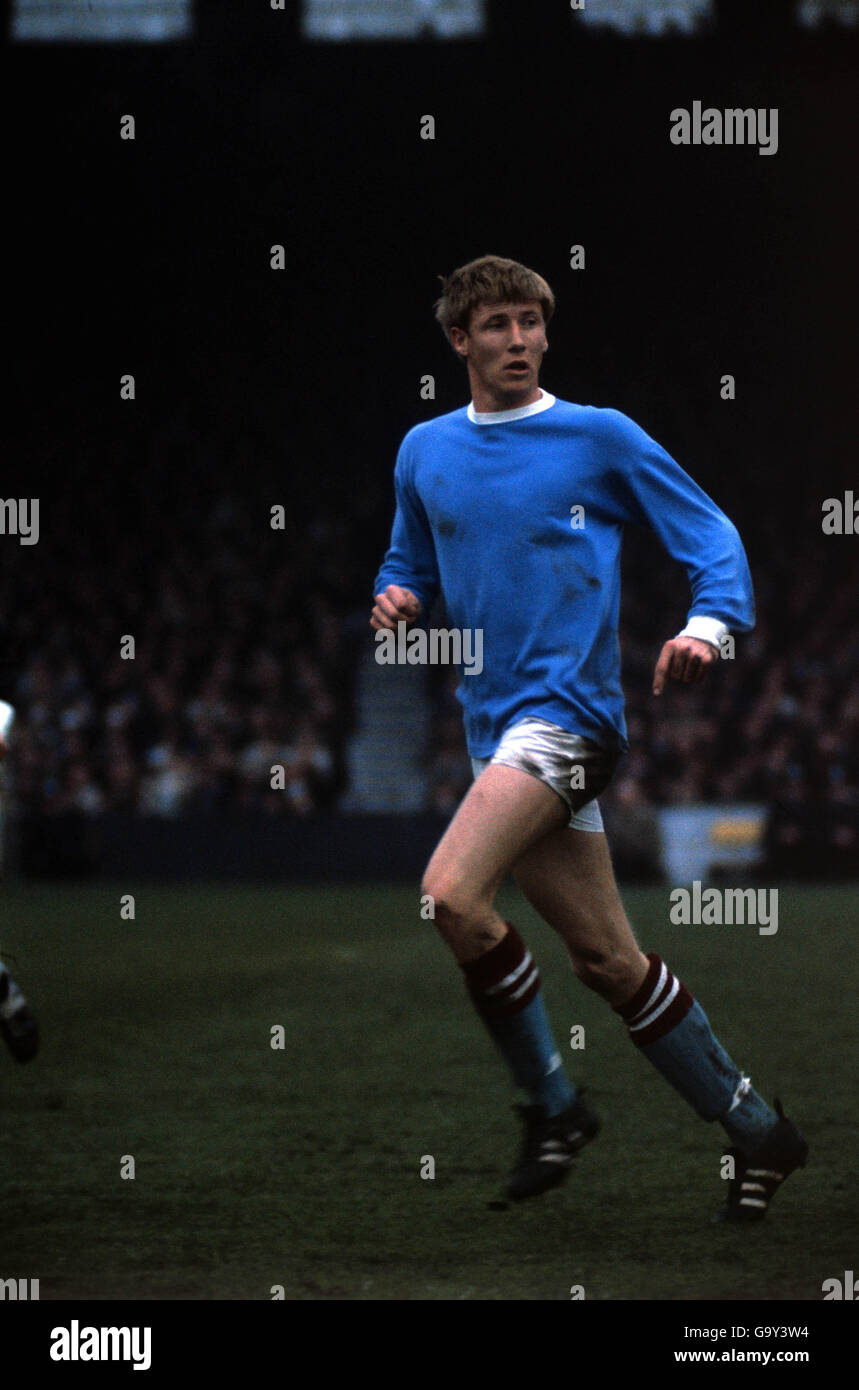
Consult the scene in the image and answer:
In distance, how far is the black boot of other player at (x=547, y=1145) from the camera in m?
3.91

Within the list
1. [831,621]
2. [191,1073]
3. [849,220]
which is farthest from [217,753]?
[191,1073]

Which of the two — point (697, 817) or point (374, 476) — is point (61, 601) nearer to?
point (374, 476)

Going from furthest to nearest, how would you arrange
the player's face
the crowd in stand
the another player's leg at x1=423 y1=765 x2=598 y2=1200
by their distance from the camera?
1. the crowd in stand
2. the player's face
3. the another player's leg at x1=423 y1=765 x2=598 y2=1200

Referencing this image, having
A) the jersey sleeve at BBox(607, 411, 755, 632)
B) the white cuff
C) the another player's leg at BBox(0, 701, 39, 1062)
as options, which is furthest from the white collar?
the another player's leg at BBox(0, 701, 39, 1062)

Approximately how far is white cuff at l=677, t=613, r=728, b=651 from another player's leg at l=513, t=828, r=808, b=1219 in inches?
21.3

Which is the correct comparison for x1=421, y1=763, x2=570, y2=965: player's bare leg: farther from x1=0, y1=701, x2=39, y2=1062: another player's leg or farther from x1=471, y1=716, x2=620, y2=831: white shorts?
x1=0, y1=701, x2=39, y2=1062: another player's leg

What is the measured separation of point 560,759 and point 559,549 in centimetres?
46

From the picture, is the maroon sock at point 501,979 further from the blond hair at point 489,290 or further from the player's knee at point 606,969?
the blond hair at point 489,290

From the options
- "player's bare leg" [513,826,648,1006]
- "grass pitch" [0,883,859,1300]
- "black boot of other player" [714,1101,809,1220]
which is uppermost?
"player's bare leg" [513,826,648,1006]

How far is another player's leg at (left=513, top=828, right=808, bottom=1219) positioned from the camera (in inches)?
157

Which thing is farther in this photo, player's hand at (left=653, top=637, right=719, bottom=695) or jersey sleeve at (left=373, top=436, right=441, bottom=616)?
jersey sleeve at (left=373, top=436, right=441, bottom=616)

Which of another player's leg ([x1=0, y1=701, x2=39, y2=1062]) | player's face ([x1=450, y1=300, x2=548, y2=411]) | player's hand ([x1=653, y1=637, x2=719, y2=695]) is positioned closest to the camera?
player's hand ([x1=653, y1=637, x2=719, y2=695])

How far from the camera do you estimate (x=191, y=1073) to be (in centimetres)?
677

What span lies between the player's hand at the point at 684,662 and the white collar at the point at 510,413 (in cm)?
71
